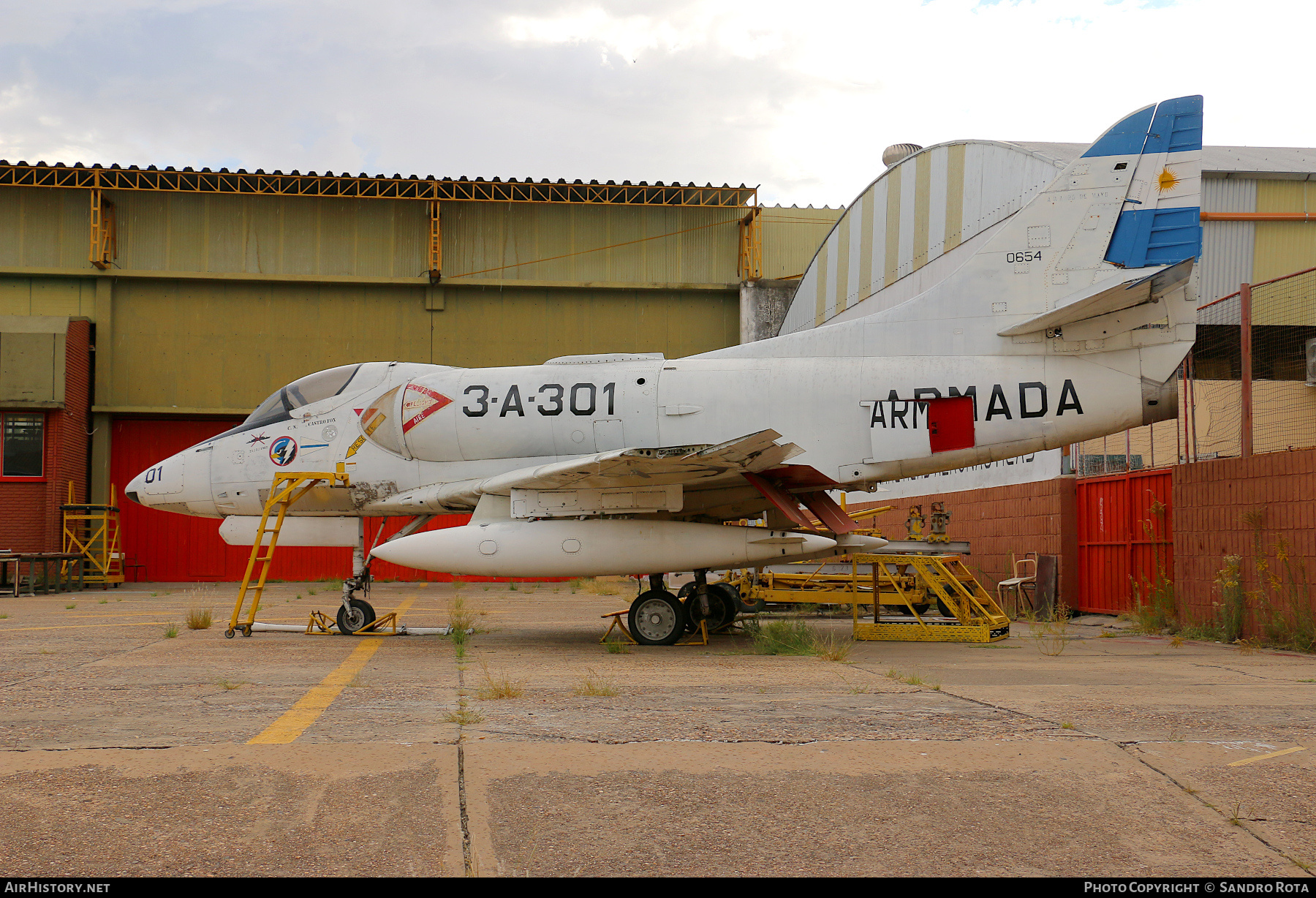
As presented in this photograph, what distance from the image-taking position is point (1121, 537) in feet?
47.3

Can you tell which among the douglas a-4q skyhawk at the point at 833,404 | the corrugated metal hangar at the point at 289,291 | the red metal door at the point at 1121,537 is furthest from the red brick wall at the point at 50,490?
the red metal door at the point at 1121,537

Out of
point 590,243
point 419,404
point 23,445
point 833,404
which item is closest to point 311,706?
point 419,404

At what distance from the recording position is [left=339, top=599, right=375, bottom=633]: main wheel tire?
39.8 feet

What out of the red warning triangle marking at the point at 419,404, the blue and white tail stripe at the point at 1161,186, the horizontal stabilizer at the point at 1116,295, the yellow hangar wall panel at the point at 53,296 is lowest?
the red warning triangle marking at the point at 419,404

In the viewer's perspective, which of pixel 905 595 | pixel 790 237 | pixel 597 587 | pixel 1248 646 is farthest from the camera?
pixel 790 237

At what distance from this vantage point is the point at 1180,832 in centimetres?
360

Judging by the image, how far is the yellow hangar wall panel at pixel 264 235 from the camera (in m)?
27.6

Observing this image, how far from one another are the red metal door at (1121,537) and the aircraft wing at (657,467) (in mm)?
6288

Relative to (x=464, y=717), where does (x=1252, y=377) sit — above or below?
above

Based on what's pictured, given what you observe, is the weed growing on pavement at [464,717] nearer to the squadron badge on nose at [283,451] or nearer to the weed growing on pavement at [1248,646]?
the squadron badge on nose at [283,451]

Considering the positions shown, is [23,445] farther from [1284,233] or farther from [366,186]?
[1284,233]

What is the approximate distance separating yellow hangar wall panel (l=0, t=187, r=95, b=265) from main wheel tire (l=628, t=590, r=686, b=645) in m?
23.2

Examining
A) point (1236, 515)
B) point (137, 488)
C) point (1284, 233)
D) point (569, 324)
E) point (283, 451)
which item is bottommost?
point (1236, 515)

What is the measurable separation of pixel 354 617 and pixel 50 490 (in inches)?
682
